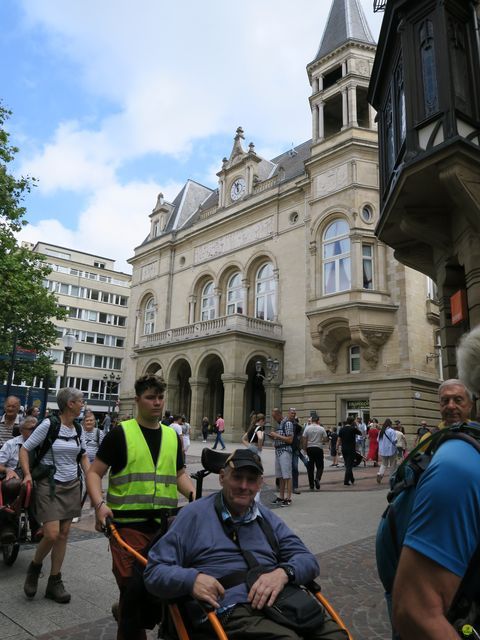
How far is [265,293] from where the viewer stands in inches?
1209

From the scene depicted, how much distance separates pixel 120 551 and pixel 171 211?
40.9 metres

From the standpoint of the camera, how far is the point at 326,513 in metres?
8.91

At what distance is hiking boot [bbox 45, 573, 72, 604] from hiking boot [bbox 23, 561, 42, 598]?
12cm

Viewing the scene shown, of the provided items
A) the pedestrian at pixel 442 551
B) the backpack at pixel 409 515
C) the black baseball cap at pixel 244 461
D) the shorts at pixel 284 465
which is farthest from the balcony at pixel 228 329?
the pedestrian at pixel 442 551

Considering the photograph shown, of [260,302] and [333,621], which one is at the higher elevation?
[260,302]

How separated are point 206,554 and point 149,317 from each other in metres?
37.2

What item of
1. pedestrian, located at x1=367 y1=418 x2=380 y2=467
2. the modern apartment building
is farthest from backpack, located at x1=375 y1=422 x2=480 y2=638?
the modern apartment building

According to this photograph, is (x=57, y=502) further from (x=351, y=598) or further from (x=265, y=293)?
(x=265, y=293)

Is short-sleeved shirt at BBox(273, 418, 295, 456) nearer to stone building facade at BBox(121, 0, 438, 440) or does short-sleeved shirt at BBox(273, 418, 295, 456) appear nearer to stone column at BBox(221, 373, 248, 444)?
stone building facade at BBox(121, 0, 438, 440)

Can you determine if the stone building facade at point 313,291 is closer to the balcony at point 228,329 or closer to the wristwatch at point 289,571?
the balcony at point 228,329

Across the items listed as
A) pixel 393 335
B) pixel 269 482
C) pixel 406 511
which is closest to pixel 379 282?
pixel 393 335

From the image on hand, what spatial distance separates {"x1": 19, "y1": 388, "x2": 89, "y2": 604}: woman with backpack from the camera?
179 inches

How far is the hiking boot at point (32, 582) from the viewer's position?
4.43 meters

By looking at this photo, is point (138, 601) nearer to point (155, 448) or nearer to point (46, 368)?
point (155, 448)
